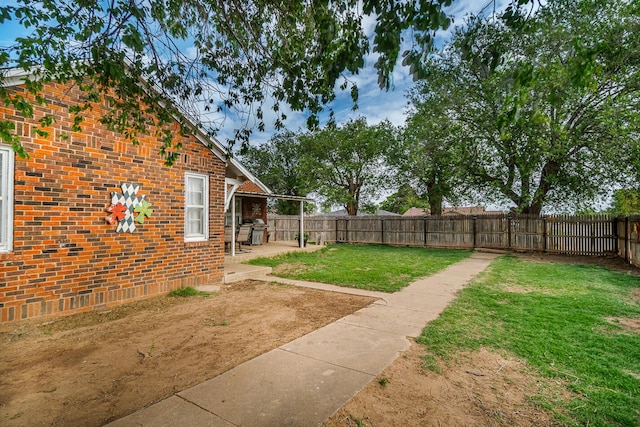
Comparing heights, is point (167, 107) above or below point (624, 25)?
below

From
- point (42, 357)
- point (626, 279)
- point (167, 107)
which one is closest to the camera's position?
point (42, 357)

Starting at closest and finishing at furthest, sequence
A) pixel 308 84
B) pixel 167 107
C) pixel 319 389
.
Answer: pixel 319 389, pixel 308 84, pixel 167 107

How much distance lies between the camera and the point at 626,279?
8195 mm

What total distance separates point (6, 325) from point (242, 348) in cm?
347

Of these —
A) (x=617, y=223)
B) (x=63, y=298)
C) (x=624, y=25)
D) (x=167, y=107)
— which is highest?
(x=624, y=25)

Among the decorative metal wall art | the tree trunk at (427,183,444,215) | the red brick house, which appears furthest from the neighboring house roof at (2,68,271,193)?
the tree trunk at (427,183,444,215)

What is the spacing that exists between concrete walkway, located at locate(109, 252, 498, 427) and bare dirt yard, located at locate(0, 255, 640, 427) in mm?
171

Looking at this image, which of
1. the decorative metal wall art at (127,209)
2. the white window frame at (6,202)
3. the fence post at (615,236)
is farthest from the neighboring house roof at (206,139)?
the fence post at (615,236)

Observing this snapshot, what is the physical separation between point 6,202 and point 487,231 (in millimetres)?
16944

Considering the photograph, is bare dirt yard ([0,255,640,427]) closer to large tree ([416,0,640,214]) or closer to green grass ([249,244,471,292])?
green grass ([249,244,471,292])

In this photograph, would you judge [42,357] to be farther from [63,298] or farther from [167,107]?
[167,107]

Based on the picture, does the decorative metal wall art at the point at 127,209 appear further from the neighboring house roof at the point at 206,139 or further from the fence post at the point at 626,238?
the fence post at the point at 626,238

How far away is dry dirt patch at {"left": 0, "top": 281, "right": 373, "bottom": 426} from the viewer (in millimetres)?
2693

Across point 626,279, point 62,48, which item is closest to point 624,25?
point 626,279
